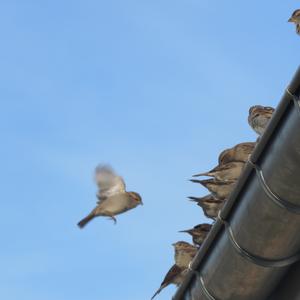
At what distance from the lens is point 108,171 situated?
8.23 metres

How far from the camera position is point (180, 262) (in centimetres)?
732

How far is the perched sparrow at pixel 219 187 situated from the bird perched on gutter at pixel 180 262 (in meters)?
0.60

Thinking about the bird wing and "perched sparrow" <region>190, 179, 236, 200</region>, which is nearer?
"perched sparrow" <region>190, 179, 236, 200</region>

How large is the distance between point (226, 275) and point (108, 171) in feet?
10.3

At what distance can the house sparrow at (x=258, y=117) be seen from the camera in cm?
871

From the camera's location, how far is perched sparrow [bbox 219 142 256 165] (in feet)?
21.7

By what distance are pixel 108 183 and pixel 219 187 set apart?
1.76 m

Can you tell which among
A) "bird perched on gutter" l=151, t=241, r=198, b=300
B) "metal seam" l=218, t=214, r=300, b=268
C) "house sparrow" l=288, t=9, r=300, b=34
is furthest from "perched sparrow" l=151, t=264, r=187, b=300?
"house sparrow" l=288, t=9, r=300, b=34

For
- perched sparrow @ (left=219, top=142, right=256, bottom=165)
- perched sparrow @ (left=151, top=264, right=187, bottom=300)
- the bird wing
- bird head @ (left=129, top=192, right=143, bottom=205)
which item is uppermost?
the bird wing

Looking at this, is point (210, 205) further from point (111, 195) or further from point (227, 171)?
point (111, 195)

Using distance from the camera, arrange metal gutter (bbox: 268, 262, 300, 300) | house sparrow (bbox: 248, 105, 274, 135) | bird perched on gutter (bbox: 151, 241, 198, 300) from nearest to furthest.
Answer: metal gutter (bbox: 268, 262, 300, 300) → bird perched on gutter (bbox: 151, 241, 198, 300) → house sparrow (bbox: 248, 105, 274, 135)

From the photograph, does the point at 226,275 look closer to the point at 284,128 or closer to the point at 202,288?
the point at 202,288

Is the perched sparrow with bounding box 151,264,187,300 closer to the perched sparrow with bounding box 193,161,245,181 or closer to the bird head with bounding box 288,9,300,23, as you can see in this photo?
the perched sparrow with bounding box 193,161,245,181

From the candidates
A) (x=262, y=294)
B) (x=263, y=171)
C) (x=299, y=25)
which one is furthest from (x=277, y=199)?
(x=299, y=25)
